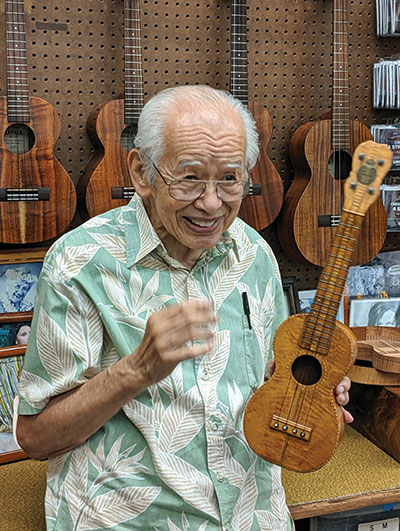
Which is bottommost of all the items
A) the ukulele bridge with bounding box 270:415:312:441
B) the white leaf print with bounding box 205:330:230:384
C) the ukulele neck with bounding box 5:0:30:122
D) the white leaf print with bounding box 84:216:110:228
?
the ukulele bridge with bounding box 270:415:312:441

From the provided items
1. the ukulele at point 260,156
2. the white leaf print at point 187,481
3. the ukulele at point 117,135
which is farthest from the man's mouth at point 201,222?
the ukulele at point 260,156

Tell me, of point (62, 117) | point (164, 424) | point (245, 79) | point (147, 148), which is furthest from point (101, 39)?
point (164, 424)

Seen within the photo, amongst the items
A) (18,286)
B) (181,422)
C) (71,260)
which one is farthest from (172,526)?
(18,286)

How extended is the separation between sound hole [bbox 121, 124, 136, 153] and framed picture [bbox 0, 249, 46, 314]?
0.39 metres

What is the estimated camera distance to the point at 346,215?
1.35 meters

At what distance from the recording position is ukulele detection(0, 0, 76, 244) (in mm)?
1858

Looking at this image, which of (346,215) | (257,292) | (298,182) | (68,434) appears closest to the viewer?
(68,434)

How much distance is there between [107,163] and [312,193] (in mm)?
653

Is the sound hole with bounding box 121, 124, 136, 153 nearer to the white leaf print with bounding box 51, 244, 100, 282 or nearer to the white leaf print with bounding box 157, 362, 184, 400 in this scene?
the white leaf print with bounding box 51, 244, 100, 282

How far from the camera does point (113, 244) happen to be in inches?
53.1

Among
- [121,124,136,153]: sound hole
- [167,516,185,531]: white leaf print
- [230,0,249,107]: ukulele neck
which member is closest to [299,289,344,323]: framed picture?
[230,0,249,107]: ukulele neck

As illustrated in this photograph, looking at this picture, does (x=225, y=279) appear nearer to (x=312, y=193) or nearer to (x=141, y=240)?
(x=141, y=240)

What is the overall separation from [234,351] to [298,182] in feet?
3.03

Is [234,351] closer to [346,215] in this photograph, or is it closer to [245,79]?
[346,215]
